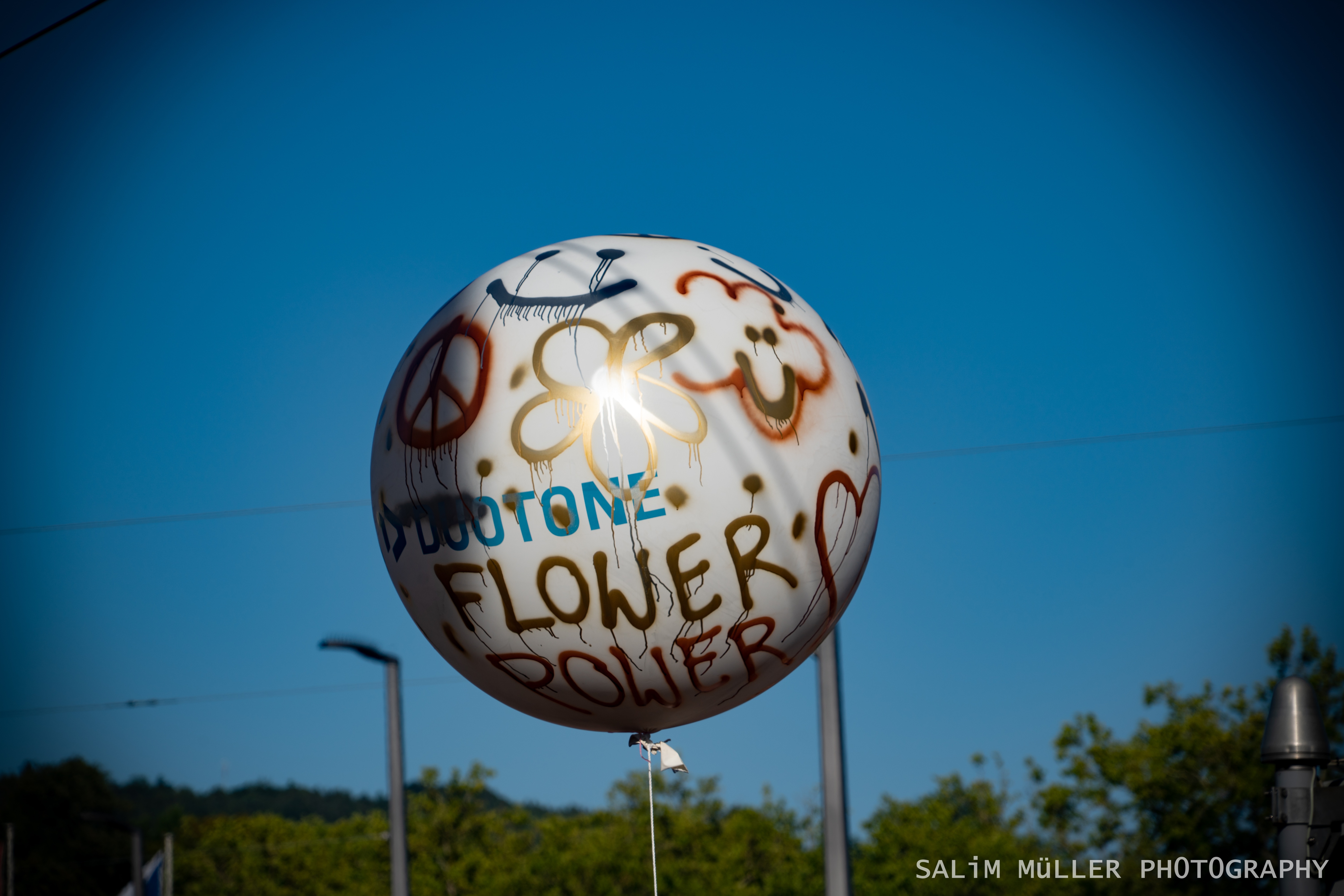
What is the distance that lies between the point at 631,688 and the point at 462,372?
0.94 m

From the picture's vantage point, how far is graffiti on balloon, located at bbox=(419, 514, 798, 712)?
3.33 metres

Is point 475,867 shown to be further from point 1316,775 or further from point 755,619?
point 755,619

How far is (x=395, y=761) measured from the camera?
14.0 meters

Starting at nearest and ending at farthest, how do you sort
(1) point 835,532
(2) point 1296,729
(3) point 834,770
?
(1) point 835,532 → (2) point 1296,729 → (3) point 834,770

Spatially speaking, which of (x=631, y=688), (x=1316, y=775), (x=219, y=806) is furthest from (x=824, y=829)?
(x=219, y=806)

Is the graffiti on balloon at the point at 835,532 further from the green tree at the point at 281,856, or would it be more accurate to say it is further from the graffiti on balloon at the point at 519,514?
the green tree at the point at 281,856

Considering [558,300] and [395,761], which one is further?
[395,761]

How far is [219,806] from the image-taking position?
8275cm

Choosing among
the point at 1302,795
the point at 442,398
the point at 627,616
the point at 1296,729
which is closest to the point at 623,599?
the point at 627,616

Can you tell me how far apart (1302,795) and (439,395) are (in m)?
6.13

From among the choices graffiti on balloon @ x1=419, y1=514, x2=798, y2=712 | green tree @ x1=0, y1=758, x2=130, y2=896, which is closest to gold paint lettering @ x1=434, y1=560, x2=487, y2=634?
graffiti on balloon @ x1=419, y1=514, x2=798, y2=712

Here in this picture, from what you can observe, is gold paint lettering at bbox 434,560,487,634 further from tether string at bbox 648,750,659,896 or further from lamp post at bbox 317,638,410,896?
lamp post at bbox 317,638,410,896

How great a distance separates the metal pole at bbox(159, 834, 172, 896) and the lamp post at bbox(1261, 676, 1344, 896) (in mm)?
37407

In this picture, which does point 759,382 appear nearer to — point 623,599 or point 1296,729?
point 623,599
